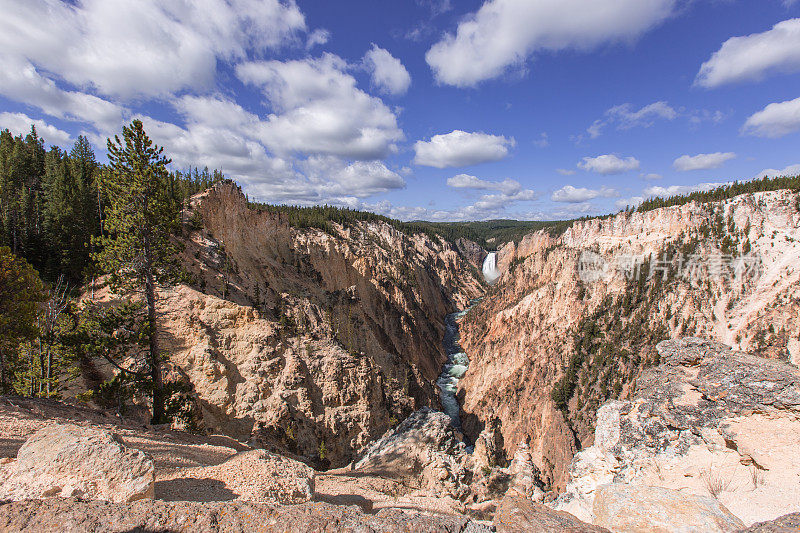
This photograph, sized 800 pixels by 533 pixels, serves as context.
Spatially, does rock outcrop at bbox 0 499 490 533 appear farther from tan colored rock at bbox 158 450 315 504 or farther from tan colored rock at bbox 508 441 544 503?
tan colored rock at bbox 508 441 544 503

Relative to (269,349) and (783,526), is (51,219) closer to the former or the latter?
(269,349)

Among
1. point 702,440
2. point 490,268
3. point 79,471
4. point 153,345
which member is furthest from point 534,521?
point 490,268

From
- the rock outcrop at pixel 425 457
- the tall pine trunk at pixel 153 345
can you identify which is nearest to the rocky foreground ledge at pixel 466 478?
the rock outcrop at pixel 425 457

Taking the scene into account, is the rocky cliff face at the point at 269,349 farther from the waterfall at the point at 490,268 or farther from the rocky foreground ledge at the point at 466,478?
the waterfall at the point at 490,268

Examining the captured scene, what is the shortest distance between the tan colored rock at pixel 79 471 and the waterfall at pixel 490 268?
14015cm

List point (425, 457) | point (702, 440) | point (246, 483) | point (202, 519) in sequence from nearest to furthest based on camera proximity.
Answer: point (202, 519)
point (246, 483)
point (702, 440)
point (425, 457)

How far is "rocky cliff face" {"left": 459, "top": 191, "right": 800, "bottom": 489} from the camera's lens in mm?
36625

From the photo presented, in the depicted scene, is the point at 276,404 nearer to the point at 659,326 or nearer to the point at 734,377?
the point at 734,377

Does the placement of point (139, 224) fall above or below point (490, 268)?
below

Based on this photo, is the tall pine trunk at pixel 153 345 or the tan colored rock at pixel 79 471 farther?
the tall pine trunk at pixel 153 345

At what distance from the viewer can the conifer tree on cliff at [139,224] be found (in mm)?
11586

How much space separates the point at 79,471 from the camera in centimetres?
428

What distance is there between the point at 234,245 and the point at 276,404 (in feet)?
53.5

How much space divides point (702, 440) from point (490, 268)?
147 meters
